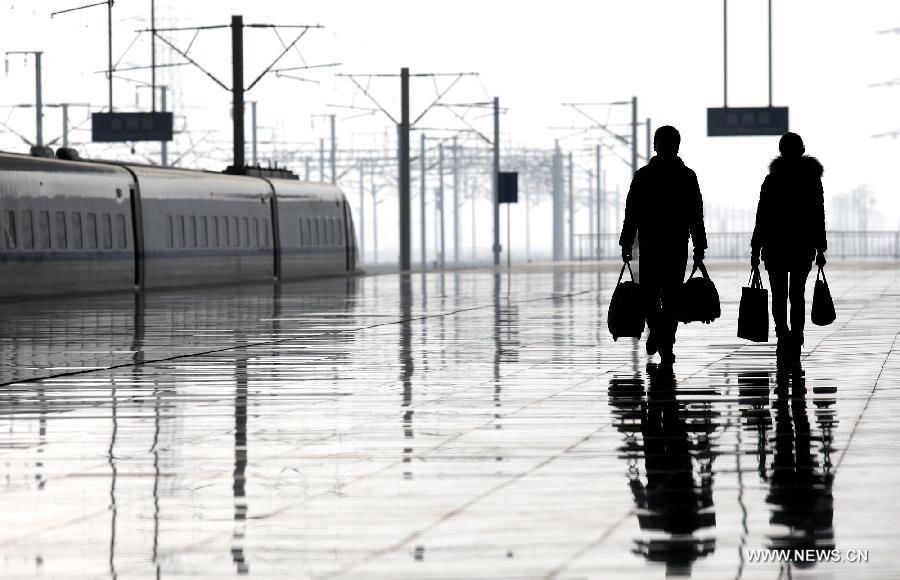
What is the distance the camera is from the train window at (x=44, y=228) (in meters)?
37.2

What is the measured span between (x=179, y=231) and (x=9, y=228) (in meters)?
9.41

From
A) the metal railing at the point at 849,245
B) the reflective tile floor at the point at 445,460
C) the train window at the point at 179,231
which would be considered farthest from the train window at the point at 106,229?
the metal railing at the point at 849,245

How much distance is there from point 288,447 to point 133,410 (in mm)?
2474

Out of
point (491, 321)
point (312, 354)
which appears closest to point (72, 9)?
point (491, 321)

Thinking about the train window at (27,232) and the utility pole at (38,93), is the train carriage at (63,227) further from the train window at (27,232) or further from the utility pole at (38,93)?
the utility pole at (38,93)

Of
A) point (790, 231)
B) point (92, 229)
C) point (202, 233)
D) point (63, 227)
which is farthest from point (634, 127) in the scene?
point (790, 231)

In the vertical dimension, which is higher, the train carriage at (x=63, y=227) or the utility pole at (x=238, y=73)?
the utility pole at (x=238, y=73)

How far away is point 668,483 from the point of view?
8.28m

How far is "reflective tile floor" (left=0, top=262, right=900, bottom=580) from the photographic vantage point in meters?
6.48

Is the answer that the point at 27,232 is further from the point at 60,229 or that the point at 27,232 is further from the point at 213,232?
the point at 213,232

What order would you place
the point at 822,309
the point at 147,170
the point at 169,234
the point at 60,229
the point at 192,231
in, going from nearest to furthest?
the point at 822,309, the point at 60,229, the point at 147,170, the point at 169,234, the point at 192,231

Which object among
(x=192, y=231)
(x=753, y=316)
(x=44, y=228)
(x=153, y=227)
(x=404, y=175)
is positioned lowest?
(x=753, y=316)

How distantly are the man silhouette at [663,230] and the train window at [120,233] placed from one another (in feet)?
87.2

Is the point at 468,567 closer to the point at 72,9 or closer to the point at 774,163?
the point at 774,163
